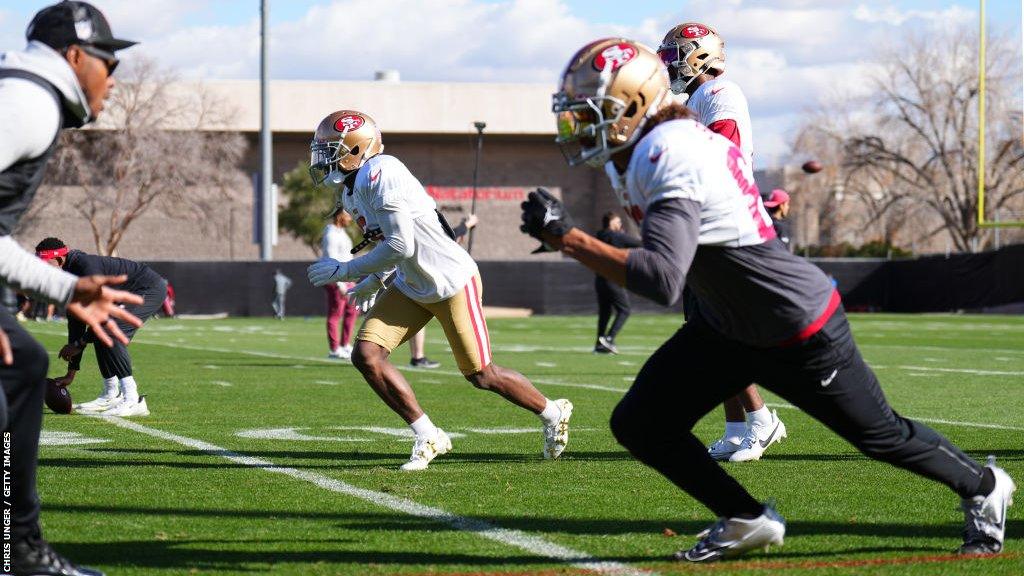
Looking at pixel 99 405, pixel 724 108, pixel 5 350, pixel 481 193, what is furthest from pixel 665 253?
pixel 481 193

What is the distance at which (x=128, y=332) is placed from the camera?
36.9 feet

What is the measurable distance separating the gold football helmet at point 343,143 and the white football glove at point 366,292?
600mm

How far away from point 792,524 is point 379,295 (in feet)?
10.3

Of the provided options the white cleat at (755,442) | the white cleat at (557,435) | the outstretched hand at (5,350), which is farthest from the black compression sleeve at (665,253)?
the white cleat at (755,442)

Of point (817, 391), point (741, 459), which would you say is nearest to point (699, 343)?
point (817, 391)

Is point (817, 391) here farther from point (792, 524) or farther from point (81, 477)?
point (81, 477)

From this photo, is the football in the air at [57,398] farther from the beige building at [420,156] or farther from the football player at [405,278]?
the beige building at [420,156]

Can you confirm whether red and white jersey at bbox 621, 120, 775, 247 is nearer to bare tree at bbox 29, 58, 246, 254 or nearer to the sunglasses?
the sunglasses

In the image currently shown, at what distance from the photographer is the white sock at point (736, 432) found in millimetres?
7703

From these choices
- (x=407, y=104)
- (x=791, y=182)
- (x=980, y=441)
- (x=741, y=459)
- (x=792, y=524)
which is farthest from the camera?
(x=791, y=182)

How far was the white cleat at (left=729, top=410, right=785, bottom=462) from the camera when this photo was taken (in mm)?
7648

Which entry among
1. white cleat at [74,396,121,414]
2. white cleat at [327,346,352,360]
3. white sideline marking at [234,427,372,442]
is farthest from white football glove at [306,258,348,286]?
white cleat at [327,346,352,360]

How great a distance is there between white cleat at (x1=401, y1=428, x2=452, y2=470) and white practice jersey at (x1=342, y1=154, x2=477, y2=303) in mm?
748

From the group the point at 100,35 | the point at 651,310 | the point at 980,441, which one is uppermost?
the point at 100,35
